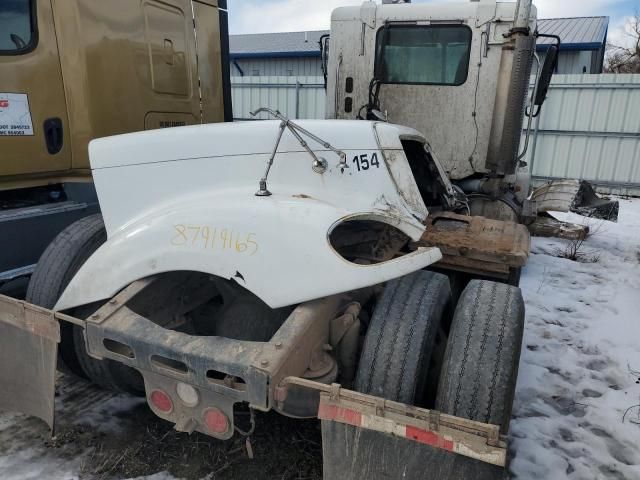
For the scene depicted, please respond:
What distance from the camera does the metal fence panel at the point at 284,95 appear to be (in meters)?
13.5

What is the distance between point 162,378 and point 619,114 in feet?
40.4

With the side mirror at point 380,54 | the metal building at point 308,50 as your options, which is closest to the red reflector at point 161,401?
the side mirror at point 380,54

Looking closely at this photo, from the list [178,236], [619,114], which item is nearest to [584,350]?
[178,236]

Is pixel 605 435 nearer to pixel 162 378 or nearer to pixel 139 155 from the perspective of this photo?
pixel 162 378

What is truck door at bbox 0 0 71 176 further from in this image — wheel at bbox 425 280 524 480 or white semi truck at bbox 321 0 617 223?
wheel at bbox 425 280 524 480

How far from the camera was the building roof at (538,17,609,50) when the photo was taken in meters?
16.4

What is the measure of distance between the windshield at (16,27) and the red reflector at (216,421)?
2703 mm

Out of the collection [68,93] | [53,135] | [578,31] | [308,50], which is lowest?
[53,135]

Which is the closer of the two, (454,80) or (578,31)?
(454,80)

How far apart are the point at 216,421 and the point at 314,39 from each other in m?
22.4

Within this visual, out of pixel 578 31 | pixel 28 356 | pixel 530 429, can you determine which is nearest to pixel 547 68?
pixel 530 429

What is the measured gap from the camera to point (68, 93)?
3629 millimetres

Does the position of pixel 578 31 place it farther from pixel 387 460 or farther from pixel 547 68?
pixel 387 460

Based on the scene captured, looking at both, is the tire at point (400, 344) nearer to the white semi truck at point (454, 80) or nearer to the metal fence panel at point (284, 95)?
the white semi truck at point (454, 80)
